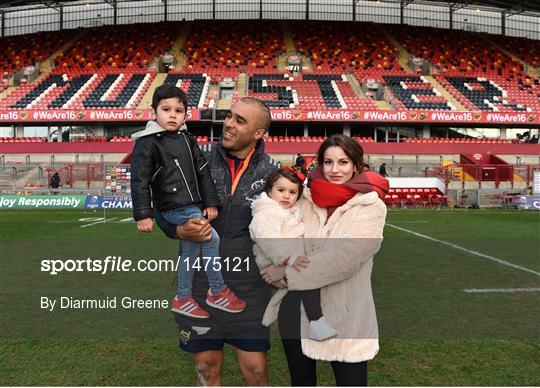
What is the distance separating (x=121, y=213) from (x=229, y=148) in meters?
15.1

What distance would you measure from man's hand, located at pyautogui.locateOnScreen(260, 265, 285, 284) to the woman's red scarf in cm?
35

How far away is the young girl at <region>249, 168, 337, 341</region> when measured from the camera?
2090 millimetres

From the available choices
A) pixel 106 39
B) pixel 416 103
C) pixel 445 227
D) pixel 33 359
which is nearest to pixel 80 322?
pixel 33 359

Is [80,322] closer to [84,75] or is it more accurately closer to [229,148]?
[229,148]

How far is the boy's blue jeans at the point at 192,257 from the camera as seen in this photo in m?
2.39

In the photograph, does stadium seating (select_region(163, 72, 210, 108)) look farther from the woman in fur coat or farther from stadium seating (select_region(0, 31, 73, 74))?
the woman in fur coat

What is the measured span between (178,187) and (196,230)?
27 cm

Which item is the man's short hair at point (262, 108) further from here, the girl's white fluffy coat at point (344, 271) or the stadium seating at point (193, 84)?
the stadium seating at point (193, 84)

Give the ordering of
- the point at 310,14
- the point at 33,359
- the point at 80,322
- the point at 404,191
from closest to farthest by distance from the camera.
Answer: the point at 33,359 → the point at 80,322 → the point at 404,191 → the point at 310,14

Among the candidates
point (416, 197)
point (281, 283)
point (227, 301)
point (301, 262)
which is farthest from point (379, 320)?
point (416, 197)

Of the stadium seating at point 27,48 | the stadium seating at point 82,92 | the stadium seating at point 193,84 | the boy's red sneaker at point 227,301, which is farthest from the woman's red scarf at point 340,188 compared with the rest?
the stadium seating at point 27,48

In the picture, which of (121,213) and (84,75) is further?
(84,75)

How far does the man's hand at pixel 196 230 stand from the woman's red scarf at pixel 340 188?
21.5 inches

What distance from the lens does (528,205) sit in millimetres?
18188
